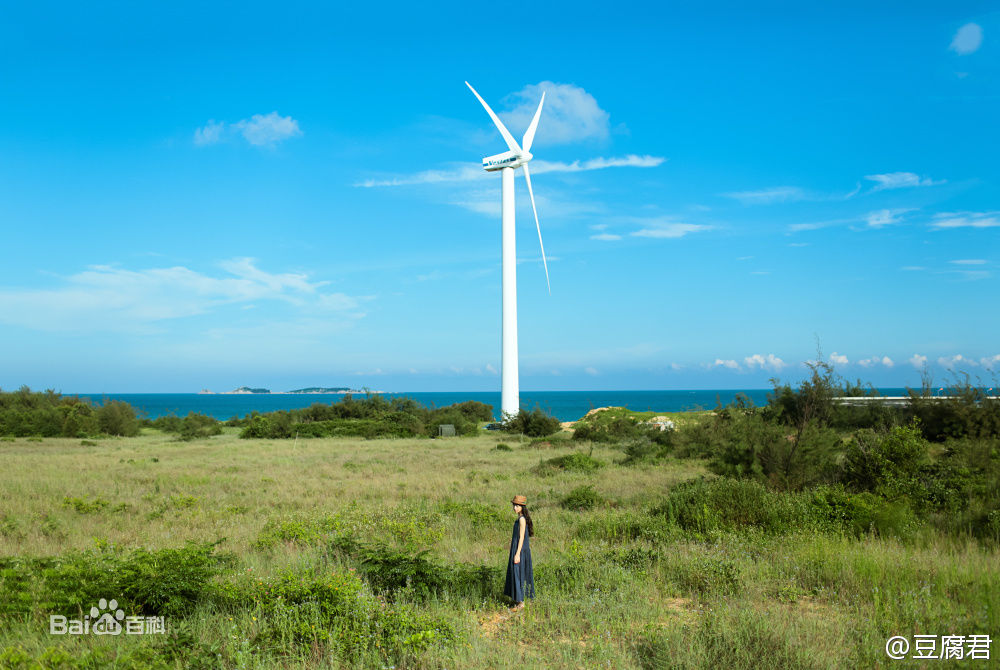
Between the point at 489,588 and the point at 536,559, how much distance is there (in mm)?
1802

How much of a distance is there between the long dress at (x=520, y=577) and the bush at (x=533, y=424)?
3646 cm

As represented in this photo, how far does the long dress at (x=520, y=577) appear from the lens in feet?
26.7

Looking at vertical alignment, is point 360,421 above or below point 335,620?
below

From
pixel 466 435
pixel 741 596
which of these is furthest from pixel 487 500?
pixel 466 435

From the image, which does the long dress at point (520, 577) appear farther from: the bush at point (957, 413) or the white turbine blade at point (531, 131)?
the white turbine blade at point (531, 131)

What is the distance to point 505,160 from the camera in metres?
50.5

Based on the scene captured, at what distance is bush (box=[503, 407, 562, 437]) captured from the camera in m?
45.2

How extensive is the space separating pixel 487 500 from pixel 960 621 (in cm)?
1233

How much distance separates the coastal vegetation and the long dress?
0.26 metres

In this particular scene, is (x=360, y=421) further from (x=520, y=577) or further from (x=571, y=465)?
(x=520, y=577)

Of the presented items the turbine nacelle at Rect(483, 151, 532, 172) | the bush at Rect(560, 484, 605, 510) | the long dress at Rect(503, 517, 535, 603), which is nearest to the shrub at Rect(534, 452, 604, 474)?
the bush at Rect(560, 484, 605, 510)

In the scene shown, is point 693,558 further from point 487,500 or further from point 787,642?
point 487,500

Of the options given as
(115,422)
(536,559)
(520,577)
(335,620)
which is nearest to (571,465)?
(536,559)

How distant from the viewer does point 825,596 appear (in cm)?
811
